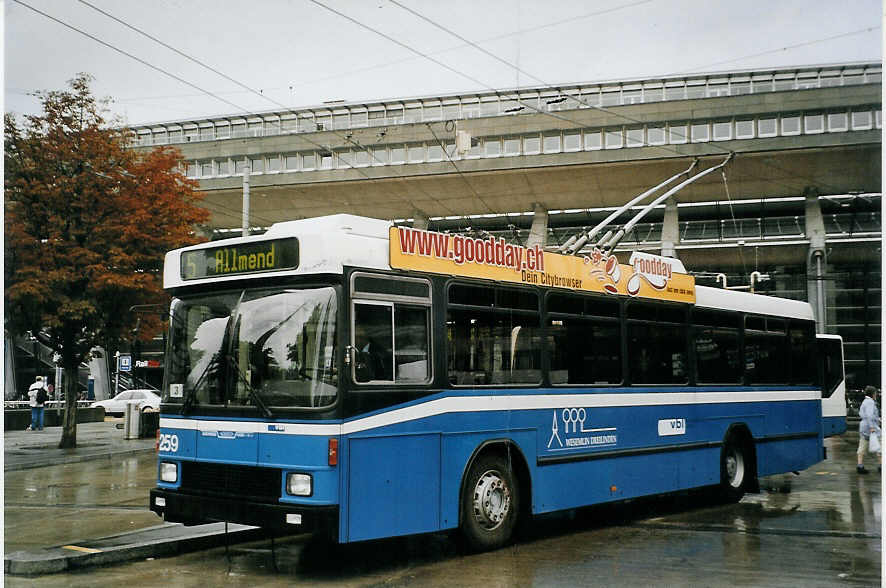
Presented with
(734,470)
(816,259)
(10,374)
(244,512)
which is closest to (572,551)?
(244,512)

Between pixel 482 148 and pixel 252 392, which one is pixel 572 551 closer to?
pixel 252 392

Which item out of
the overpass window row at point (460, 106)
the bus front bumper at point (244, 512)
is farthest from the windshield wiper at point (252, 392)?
the overpass window row at point (460, 106)

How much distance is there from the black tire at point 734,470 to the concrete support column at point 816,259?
4.11 m

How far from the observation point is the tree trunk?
826 inches

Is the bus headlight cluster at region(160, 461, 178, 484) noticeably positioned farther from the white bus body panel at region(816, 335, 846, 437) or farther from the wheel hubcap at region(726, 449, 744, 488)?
the white bus body panel at region(816, 335, 846, 437)

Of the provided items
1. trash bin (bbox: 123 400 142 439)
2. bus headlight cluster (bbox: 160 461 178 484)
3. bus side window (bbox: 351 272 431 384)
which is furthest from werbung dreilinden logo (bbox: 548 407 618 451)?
trash bin (bbox: 123 400 142 439)

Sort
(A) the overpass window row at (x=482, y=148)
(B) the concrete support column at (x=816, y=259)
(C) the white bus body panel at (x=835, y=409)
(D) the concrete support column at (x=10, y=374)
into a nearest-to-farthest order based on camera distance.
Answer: (A) the overpass window row at (x=482, y=148) < (B) the concrete support column at (x=816, y=259) < (D) the concrete support column at (x=10, y=374) < (C) the white bus body panel at (x=835, y=409)

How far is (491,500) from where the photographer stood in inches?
361

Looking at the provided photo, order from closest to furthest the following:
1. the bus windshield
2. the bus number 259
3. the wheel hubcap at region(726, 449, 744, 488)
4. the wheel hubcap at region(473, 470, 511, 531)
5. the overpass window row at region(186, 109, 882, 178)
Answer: the bus windshield < the bus number 259 < the wheel hubcap at region(473, 470, 511, 531) < the wheel hubcap at region(726, 449, 744, 488) < the overpass window row at region(186, 109, 882, 178)

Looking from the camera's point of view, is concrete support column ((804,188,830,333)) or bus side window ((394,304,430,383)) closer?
bus side window ((394,304,430,383))

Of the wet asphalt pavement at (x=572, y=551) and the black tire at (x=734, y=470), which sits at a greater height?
the black tire at (x=734, y=470)

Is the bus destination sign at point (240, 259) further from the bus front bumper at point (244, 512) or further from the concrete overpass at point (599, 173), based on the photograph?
the concrete overpass at point (599, 173)

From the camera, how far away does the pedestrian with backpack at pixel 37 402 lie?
27781 millimetres

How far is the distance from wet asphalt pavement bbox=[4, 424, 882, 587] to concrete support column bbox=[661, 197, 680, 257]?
34.6ft
